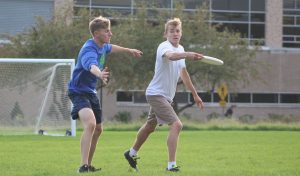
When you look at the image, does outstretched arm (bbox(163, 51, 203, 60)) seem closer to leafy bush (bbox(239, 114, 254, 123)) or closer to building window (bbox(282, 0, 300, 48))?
leafy bush (bbox(239, 114, 254, 123))

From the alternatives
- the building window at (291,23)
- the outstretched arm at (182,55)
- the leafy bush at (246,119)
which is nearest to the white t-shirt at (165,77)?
the outstretched arm at (182,55)

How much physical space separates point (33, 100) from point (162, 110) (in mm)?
14298

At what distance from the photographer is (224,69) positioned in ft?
130

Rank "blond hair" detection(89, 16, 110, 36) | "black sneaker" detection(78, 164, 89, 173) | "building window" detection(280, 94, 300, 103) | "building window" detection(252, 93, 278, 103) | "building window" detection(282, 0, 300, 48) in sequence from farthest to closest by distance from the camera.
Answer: "building window" detection(280, 94, 300, 103)
"building window" detection(252, 93, 278, 103)
"building window" detection(282, 0, 300, 48)
"blond hair" detection(89, 16, 110, 36)
"black sneaker" detection(78, 164, 89, 173)

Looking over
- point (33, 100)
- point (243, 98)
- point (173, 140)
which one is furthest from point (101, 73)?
point (243, 98)

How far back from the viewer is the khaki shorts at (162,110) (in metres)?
10.2

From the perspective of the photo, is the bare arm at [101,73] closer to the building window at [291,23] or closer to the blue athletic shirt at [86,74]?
the blue athletic shirt at [86,74]

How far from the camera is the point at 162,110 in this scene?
10.2 metres

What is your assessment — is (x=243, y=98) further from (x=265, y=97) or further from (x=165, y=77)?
(x=165, y=77)

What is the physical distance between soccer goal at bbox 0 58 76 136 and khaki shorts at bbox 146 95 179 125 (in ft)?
44.1

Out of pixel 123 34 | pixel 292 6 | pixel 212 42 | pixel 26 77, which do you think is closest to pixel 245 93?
pixel 292 6

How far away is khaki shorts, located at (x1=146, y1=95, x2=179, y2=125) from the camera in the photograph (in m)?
10.2

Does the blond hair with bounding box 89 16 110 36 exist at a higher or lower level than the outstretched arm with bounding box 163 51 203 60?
higher

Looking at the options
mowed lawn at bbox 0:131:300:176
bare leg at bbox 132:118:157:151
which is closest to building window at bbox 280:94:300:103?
mowed lawn at bbox 0:131:300:176
